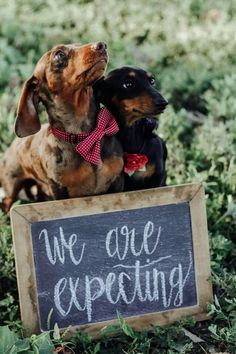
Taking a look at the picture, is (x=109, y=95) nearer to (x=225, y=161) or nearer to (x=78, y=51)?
(x=78, y=51)

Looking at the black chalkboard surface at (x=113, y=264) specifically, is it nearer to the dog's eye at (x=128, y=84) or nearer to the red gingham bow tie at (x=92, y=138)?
the red gingham bow tie at (x=92, y=138)

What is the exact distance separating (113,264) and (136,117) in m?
→ 0.52

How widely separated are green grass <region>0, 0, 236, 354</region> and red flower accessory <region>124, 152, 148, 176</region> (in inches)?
20.4

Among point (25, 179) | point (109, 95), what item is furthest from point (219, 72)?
point (109, 95)

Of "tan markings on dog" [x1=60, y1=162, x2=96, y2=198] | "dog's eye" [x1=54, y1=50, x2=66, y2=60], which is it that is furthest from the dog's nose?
"tan markings on dog" [x1=60, y1=162, x2=96, y2=198]

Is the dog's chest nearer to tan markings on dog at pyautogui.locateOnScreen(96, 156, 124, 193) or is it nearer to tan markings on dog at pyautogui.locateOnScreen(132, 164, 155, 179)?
tan markings on dog at pyautogui.locateOnScreen(96, 156, 124, 193)

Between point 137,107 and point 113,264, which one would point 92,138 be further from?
point 113,264

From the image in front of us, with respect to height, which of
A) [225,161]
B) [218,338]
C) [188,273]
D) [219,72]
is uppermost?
[219,72]

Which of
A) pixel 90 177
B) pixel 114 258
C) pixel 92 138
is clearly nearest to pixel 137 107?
pixel 92 138

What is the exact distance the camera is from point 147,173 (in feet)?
8.55

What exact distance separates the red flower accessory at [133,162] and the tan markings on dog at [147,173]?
5cm

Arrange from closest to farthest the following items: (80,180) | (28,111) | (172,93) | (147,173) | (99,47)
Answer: (99,47)
(28,111)
(80,180)
(147,173)
(172,93)

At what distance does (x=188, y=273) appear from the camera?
8.45 ft

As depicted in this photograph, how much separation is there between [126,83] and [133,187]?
1.45 feet
